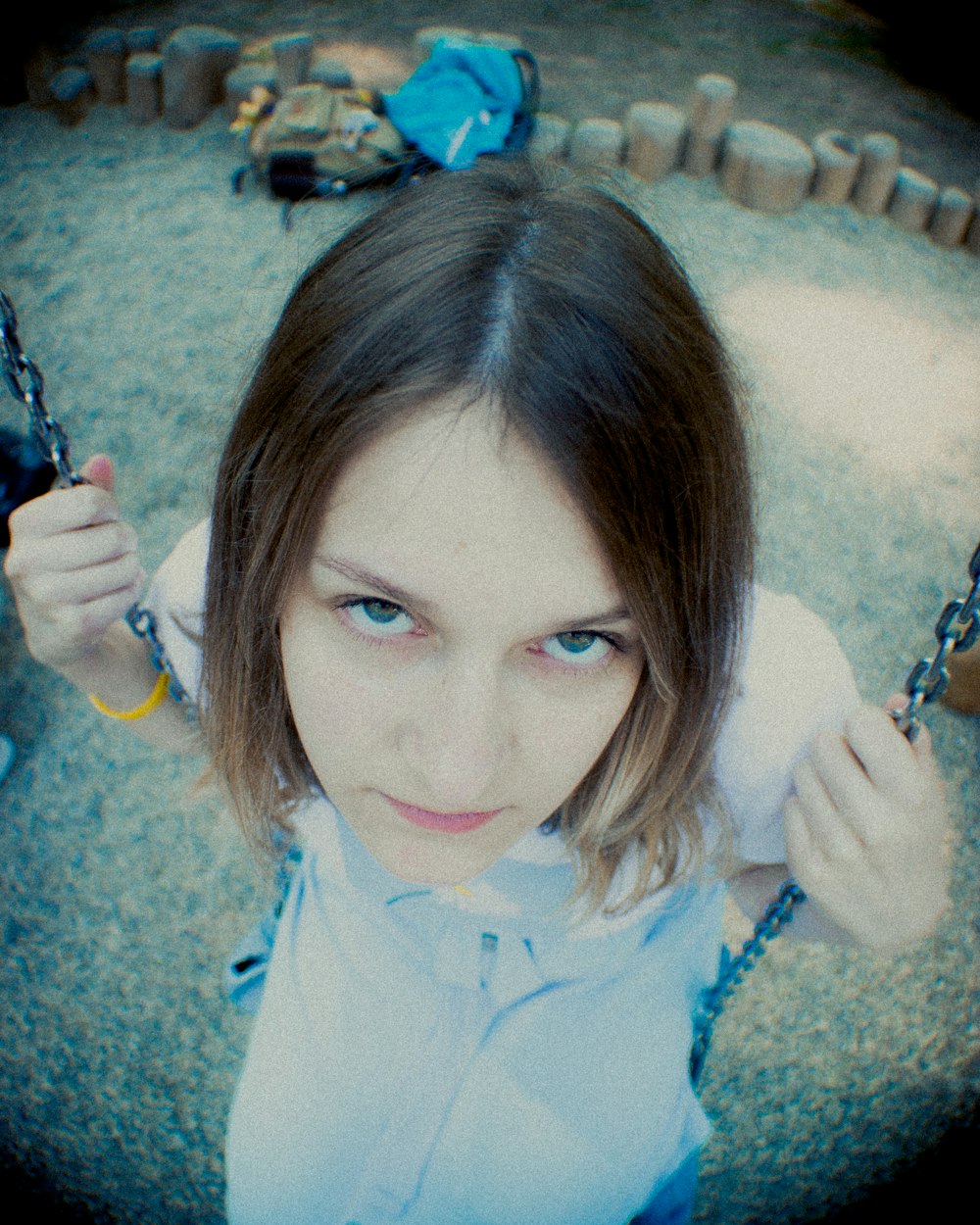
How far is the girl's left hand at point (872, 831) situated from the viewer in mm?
718

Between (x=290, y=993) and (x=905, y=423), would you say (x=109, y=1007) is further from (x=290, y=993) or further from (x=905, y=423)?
(x=905, y=423)

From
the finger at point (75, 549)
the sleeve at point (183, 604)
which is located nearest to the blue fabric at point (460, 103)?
the sleeve at point (183, 604)

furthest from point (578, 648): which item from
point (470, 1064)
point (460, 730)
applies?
point (470, 1064)

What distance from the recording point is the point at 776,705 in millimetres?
837

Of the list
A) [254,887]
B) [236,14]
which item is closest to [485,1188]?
[254,887]

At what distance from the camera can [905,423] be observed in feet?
7.48

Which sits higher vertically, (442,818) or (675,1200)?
(442,818)

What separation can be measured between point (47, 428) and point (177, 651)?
0.99ft

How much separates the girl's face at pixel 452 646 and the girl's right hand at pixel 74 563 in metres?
0.20

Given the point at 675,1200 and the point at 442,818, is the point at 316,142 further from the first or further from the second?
the point at 675,1200

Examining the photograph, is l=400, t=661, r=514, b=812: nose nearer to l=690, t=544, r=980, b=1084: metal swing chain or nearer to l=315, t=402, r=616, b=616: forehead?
l=315, t=402, r=616, b=616: forehead

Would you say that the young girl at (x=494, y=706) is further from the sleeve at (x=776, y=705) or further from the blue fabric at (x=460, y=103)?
the blue fabric at (x=460, y=103)

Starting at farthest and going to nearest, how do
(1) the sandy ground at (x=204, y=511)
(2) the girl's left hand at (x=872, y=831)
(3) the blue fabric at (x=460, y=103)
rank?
(3) the blue fabric at (x=460, y=103) → (1) the sandy ground at (x=204, y=511) → (2) the girl's left hand at (x=872, y=831)

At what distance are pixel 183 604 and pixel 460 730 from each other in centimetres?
43
